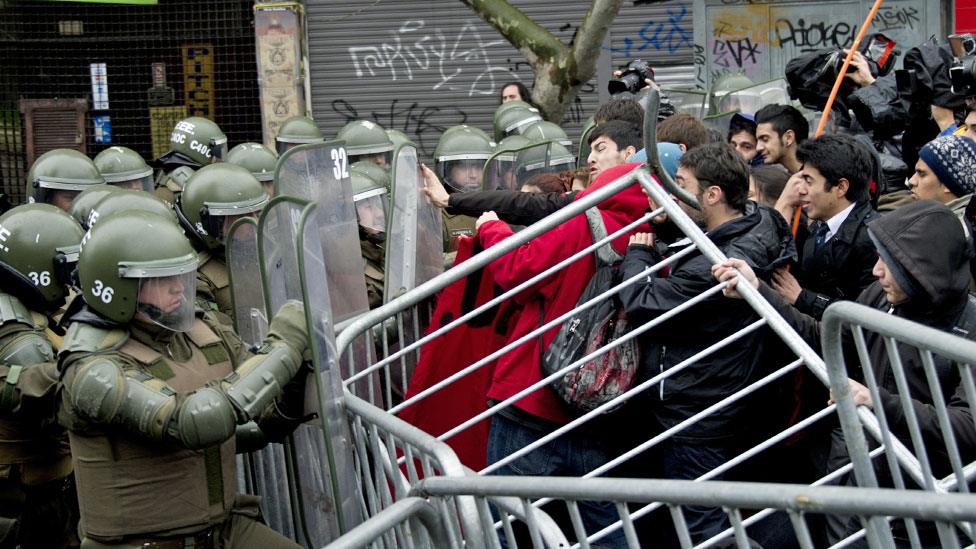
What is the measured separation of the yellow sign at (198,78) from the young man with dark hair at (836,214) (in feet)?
35.9

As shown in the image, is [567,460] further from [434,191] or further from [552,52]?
[552,52]

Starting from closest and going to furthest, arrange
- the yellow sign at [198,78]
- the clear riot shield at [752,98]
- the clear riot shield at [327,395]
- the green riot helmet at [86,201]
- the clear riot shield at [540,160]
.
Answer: the clear riot shield at [327,395], the green riot helmet at [86,201], the clear riot shield at [540,160], the clear riot shield at [752,98], the yellow sign at [198,78]

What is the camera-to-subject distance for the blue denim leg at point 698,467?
357cm

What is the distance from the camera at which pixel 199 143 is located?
345 inches

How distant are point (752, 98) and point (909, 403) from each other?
219 inches

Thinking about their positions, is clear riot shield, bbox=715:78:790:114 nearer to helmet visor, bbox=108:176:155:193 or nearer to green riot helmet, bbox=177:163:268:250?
green riot helmet, bbox=177:163:268:250

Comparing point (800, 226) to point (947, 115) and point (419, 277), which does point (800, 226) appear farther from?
point (419, 277)

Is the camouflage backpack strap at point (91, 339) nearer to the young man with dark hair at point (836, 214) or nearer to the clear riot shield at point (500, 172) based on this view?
the young man with dark hair at point (836, 214)

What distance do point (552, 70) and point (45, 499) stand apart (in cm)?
639

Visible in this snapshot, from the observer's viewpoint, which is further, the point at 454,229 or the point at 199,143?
the point at 199,143

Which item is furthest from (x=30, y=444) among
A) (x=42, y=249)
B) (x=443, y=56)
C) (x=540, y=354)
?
(x=443, y=56)

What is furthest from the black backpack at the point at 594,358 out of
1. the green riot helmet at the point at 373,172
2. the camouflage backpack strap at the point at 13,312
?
the green riot helmet at the point at 373,172

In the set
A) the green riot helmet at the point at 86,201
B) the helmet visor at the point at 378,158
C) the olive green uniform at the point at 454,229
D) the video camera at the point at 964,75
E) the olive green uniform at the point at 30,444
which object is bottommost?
the olive green uniform at the point at 30,444

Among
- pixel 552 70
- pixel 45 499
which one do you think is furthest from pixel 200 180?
pixel 552 70
